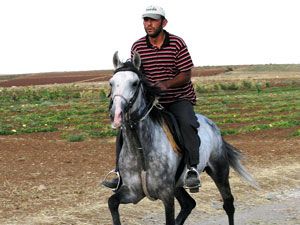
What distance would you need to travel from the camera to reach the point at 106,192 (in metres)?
10.6

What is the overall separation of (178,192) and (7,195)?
448 cm

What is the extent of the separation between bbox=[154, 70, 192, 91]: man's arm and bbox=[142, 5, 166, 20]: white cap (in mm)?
722

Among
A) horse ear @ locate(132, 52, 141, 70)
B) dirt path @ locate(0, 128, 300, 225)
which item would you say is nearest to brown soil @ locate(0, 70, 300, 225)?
dirt path @ locate(0, 128, 300, 225)

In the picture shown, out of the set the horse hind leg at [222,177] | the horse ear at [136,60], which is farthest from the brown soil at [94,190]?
the horse ear at [136,60]

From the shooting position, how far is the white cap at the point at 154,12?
6.05 m

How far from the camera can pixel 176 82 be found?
616 centimetres

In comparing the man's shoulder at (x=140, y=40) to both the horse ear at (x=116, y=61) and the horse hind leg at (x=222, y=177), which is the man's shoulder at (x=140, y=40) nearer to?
the horse ear at (x=116, y=61)

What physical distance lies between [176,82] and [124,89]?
40.9 inches

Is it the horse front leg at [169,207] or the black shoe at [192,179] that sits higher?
the black shoe at [192,179]

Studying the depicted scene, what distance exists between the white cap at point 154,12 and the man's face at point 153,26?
0.25 feet

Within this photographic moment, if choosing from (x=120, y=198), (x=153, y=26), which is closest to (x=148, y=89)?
(x=153, y=26)

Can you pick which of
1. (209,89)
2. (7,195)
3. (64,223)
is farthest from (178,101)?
(209,89)

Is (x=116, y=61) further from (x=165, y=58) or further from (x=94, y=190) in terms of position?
(x=94, y=190)

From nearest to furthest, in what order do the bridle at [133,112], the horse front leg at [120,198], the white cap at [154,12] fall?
the bridle at [133,112]
the horse front leg at [120,198]
the white cap at [154,12]
